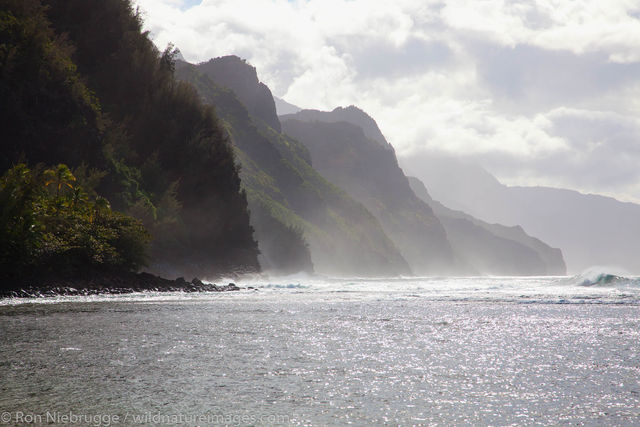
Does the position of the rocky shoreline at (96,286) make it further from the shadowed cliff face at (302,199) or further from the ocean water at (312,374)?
the shadowed cliff face at (302,199)

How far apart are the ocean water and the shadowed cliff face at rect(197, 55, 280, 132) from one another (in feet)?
513

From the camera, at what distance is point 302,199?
137875mm

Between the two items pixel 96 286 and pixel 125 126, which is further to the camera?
pixel 125 126

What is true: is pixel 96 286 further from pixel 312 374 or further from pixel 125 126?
pixel 125 126

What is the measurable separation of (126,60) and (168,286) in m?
34.5

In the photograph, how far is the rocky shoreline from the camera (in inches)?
877

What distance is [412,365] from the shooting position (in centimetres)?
702

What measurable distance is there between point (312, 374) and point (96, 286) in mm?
21917

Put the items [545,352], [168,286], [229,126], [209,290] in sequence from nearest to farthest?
1. [545,352]
2. [168,286]
3. [209,290]
4. [229,126]

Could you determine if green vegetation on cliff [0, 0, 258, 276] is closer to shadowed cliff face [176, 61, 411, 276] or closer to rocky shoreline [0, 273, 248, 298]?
rocky shoreline [0, 273, 248, 298]

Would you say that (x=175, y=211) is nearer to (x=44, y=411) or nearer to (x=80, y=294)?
(x=80, y=294)

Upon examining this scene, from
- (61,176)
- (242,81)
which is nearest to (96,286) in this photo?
(61,176)

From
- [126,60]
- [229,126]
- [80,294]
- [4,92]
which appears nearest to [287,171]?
[229,126]

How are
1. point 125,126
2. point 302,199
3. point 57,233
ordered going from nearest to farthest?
point 57,233, point 125,126, point 302,199
